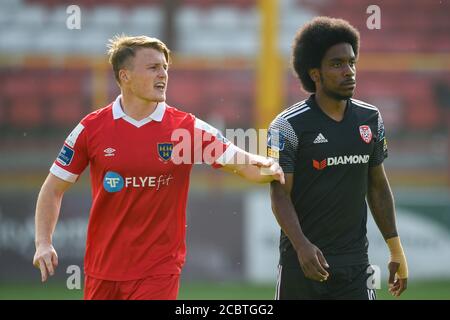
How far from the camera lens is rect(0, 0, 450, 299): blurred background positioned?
9664 millimetres

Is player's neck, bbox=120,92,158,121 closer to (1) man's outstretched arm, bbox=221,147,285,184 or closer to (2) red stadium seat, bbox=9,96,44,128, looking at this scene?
(1) man's outstretched arm, bbox=221,147,285,184

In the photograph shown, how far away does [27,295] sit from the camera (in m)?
8.95

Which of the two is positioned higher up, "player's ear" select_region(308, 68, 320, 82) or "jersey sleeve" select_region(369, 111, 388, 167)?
"player's ear" select_region(308, 68, 320, 82)

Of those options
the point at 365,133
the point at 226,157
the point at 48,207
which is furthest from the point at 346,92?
the point at 48,207

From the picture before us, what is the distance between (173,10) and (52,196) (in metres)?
7.70

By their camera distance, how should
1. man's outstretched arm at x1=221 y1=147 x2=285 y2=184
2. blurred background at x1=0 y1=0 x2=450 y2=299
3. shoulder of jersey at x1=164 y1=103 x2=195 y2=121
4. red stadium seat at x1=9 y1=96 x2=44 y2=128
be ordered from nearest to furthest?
man's outstretched arm at x1=221 y1=147 x2=285 y2=184 → shoulder of jersey at x1=164 y1=103 x2=195 y2=121 → blurred background at x1=0 y1=0 x2=450 y2=299 → red stadium seat at x1=9 y1=96 x2=44 y2=128

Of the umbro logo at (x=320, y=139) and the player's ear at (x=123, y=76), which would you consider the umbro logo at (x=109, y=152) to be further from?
the umbro logo at (x=320, y=139)

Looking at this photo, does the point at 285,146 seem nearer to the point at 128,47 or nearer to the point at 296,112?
the point at 296,112

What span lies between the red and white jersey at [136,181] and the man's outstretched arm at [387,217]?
802 millimetres

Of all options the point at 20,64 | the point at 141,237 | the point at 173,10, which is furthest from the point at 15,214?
the point at 141,237

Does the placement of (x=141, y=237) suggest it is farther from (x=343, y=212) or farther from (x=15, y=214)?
→ (x=15, y=214)

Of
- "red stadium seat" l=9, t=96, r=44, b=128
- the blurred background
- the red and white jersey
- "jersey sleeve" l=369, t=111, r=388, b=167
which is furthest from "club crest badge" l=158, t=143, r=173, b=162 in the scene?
"red stadium seat" l=9, t=96, r=44, b=128

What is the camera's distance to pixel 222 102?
38.0 ft

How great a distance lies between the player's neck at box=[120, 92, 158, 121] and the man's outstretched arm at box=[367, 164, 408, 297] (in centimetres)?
125
